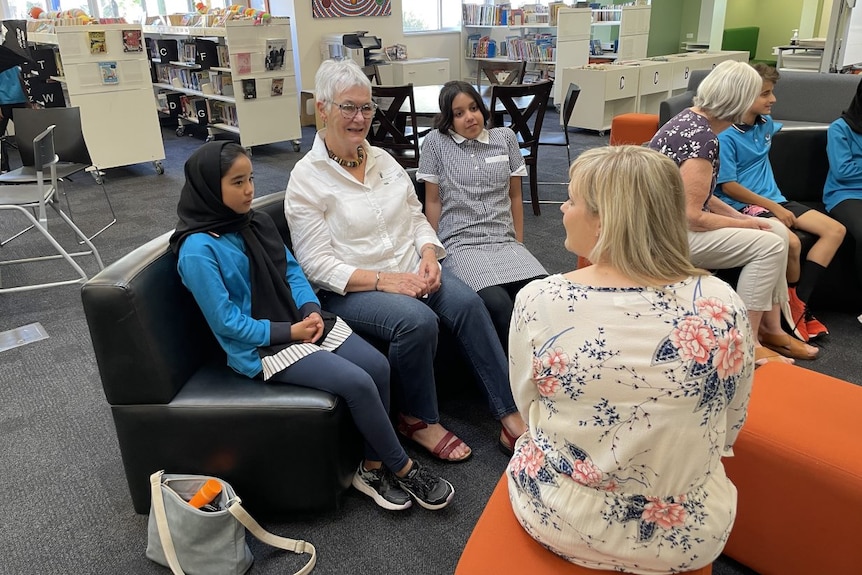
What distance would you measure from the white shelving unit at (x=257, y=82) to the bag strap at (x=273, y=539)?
5376mm

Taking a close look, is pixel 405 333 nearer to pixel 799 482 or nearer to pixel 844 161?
pixel 799 482

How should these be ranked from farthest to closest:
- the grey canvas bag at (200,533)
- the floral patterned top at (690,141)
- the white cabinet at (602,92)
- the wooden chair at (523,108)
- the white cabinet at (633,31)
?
1. the white cabinet at (633,31)
2. the white cabinet at (602,92)
3. the wooden chair at (523,108)
4. the floral patterned top at (690,141)
5. the grey canvas bag at (200,533)

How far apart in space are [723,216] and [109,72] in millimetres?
5171

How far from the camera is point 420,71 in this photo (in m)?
8.30

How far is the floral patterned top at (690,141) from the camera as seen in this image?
2.41 metres

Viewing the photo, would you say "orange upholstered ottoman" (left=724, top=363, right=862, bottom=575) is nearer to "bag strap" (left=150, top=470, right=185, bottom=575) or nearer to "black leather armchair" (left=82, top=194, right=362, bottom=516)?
"black leather armchair" (left=82, top=194, right=362, bottom=516)

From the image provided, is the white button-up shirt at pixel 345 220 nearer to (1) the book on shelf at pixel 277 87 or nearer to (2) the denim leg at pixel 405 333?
(2) the denim leg at pixel 405 333

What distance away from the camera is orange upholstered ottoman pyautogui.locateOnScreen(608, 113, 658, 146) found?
13.3 feet

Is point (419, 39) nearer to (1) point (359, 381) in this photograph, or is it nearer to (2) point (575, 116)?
(2) point (575, 116)

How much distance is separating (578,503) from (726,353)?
345mm

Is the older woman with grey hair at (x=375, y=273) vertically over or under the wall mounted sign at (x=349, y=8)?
under

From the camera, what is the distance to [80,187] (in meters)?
5.77

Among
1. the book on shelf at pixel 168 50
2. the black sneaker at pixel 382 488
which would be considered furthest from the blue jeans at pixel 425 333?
the book on shelf at pixel 168 50

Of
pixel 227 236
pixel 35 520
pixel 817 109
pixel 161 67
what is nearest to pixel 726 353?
pixel 227 236
